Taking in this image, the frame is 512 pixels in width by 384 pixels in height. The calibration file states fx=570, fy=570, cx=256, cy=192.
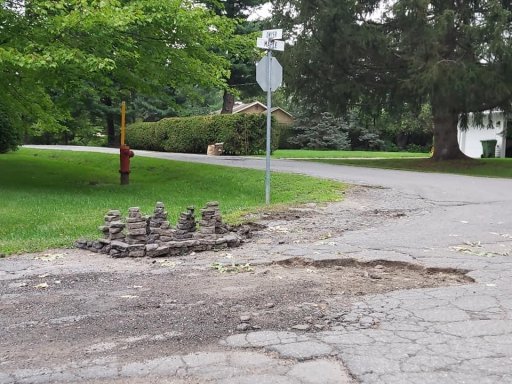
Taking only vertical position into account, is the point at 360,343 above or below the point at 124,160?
below

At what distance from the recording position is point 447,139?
2453cm

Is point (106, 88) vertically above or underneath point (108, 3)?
underneath

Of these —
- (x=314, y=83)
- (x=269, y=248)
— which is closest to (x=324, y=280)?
(x=269, y=248)

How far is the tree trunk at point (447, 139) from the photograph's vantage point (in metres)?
24.3

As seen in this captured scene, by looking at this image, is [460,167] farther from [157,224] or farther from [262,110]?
[262,110]

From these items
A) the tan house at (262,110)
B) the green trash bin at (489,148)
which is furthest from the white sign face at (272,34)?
the tan house at (262,110)

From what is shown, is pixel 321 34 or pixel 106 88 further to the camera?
pixel 321 34

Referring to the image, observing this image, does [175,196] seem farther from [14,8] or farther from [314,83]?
[314,83]

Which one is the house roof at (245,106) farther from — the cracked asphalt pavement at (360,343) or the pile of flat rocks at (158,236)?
the cracked asphalt pavement at (360,343)

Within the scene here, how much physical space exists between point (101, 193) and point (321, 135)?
34.7m

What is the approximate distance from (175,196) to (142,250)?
20.6 ft

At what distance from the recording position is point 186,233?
726cm

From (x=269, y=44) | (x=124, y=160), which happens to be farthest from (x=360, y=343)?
(x=124, y=160)

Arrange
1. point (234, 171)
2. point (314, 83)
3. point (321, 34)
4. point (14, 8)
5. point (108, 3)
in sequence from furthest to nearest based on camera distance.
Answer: point (314, 83)
point (321, 34)
point (234, 171)
point (14, 8)
point (108, 3)
